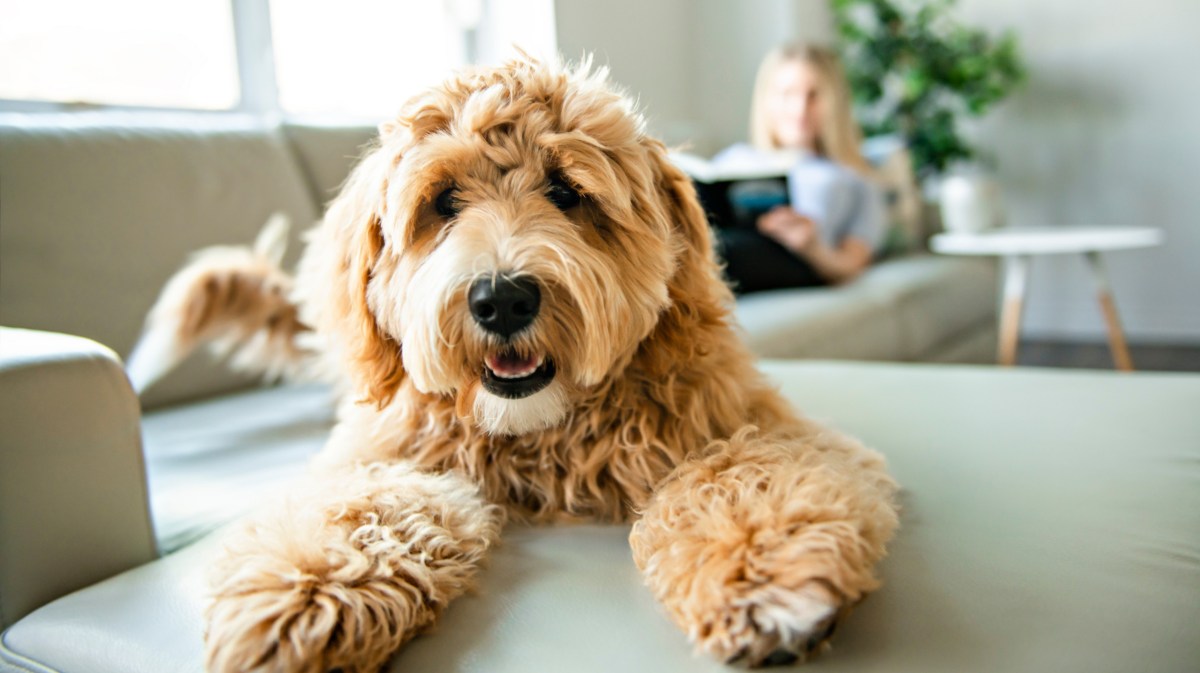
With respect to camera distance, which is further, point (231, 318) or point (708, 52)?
point (708, 52)

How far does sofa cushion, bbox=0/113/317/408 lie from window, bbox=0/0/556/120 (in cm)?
61

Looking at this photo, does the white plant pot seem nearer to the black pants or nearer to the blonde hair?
the blonde hair

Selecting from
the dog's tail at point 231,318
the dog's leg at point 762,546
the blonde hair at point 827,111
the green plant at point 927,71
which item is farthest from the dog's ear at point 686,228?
the green plant at point 927,71

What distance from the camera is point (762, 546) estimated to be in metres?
1.00

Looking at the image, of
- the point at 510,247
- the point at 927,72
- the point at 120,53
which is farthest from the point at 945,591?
the point at 927,72

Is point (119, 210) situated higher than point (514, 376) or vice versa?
point (119, 210)

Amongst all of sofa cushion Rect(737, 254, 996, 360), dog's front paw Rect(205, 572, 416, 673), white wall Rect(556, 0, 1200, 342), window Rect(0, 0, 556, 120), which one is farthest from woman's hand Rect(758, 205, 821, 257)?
dog's front paw Rect(205, 572, 416, 673)

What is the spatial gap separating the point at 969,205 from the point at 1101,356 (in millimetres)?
1781

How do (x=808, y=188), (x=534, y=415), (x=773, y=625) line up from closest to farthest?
1. (x=773, y=625)
2. (x=534, y=415)
3. (x=808, y=188)

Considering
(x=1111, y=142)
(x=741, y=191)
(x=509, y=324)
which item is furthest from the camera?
(x=1111, y=142)

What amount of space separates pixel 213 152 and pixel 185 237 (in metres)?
0.32

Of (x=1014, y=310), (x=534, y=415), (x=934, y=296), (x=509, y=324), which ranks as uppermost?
(x=509, y=324)

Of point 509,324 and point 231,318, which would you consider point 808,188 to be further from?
point 509,324

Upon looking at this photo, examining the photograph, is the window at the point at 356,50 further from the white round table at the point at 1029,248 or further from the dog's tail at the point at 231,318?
the white round table at the point at 1029,248
